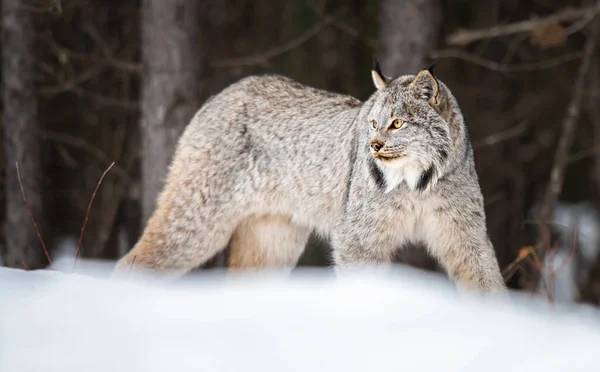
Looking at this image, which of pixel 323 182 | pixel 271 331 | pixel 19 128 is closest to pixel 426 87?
pixel 323 182

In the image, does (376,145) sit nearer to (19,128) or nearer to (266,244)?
(266,244)

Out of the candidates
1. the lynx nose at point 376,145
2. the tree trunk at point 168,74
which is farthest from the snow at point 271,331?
the tree trunk at point 168,74

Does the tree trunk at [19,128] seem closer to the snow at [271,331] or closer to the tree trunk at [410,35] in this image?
the tree trunk at [410,35]

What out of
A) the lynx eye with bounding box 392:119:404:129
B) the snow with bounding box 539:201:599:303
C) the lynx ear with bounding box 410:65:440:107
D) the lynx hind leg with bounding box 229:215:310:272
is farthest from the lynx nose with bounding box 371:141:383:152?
the snow with bounding box 539:201:599:303

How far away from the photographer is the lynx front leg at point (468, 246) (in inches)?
169

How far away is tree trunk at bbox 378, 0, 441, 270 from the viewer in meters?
6.50

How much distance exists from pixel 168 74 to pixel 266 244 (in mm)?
1720

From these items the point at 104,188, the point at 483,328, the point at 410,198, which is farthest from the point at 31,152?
the point at 483,328

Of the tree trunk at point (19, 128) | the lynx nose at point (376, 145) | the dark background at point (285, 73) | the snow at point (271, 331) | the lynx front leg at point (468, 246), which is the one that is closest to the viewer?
the snow at point (271, 331)

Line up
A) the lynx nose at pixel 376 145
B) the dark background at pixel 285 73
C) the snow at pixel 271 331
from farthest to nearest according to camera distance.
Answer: the dark background at pixel 285 73 < the lynx nose at pixel 376 145 < the snow at pixel 271 331

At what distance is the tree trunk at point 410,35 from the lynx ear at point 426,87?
234 centimetres

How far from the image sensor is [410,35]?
652 centimetres

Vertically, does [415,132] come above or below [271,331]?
above

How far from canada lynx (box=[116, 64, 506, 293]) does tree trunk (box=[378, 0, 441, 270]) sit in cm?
136
